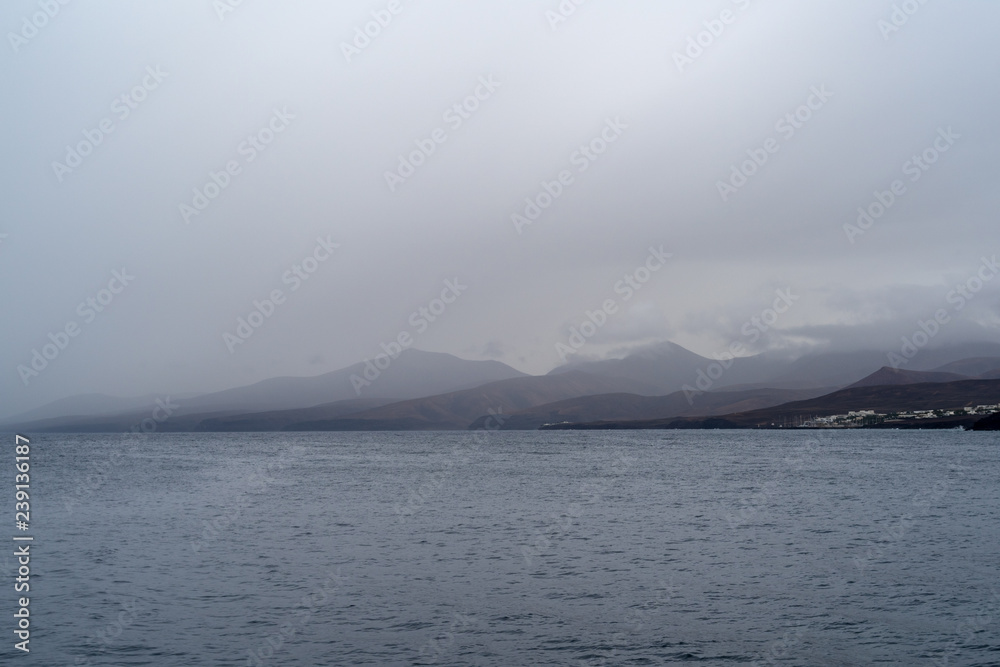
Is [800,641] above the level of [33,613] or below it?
below

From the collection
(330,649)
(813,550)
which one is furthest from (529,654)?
(813,550)

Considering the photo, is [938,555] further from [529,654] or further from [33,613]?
[33,613]

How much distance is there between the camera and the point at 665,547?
38.9 metres

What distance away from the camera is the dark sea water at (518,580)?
22.5m

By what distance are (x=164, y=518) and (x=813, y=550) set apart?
140ft

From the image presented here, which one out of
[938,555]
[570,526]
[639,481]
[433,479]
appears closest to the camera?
[938,555]

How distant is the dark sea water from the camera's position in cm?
2252

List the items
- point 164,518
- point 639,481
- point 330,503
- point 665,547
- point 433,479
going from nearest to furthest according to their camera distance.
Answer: point 665,547 < point 164,518 < point 330,503 < point 639,481 < point 433,479

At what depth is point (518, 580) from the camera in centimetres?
3136

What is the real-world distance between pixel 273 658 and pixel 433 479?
224ft

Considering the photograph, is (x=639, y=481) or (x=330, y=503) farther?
(x=639, y=481)

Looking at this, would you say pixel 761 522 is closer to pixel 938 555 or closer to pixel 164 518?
pixel 938 555

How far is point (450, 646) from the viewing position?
22.6 metres

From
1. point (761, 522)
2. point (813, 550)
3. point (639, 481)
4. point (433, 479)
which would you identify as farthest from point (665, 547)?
point (433, 479)
